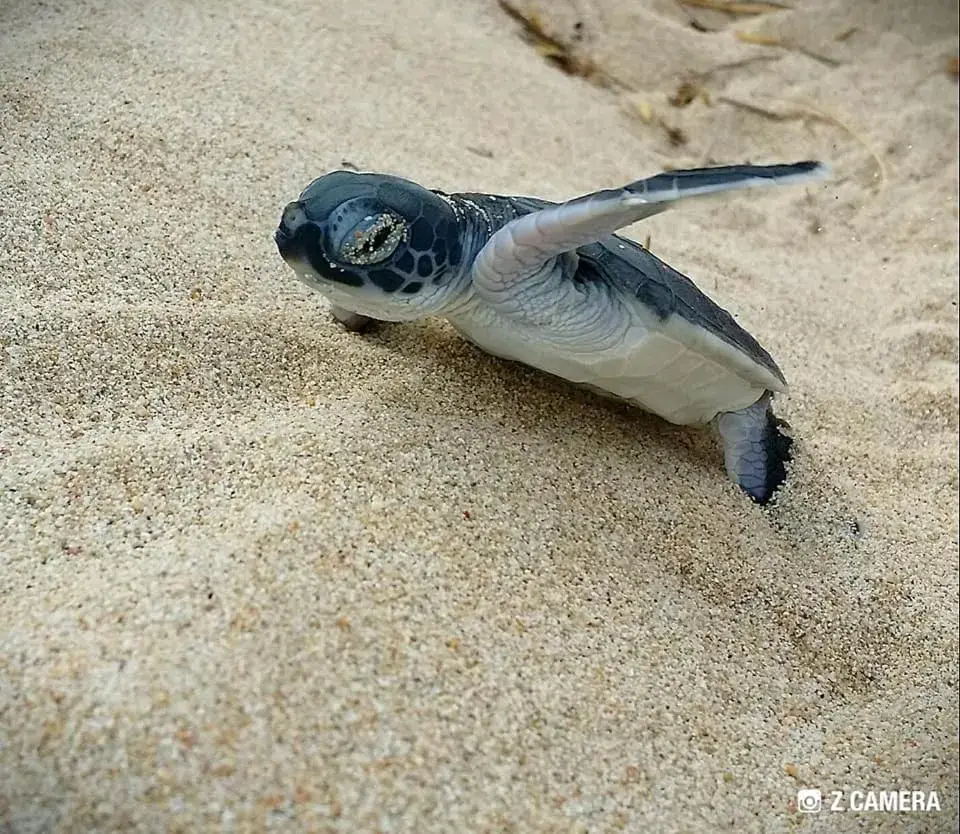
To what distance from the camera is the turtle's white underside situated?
0.96 meters

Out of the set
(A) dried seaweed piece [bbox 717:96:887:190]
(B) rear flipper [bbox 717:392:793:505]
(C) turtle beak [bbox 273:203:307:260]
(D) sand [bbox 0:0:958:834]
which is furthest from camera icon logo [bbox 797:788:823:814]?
(A) dried seaweed piece [bbox 717:96:887:190]

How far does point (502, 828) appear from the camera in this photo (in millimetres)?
685

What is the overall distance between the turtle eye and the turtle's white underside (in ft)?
0.54

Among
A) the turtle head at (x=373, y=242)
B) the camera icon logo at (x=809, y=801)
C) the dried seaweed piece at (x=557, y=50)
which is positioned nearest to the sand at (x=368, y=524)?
the camera icon logo at (x=809, y=801)

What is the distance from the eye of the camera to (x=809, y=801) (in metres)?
0.85

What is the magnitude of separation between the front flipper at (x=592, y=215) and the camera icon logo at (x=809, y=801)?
59 cm

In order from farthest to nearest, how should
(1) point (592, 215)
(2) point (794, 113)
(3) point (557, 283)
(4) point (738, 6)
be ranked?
(4) point (738, 6) → (2) point (794, 113) → (3) point (557, 283) → (1) point (592, 215)

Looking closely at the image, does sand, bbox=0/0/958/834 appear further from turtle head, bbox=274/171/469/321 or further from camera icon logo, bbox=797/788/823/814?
turtle head, bbox=274/171/469/321

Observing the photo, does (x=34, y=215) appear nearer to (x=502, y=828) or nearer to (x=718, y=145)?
(x=502, y=828)

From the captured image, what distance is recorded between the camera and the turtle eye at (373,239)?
855 mm

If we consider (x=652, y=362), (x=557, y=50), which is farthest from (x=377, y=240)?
(x=557, y=50)

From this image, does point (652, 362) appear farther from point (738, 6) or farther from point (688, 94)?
point (738, 6)

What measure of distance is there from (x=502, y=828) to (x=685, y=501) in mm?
503

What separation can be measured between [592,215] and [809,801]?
0.62 metres
